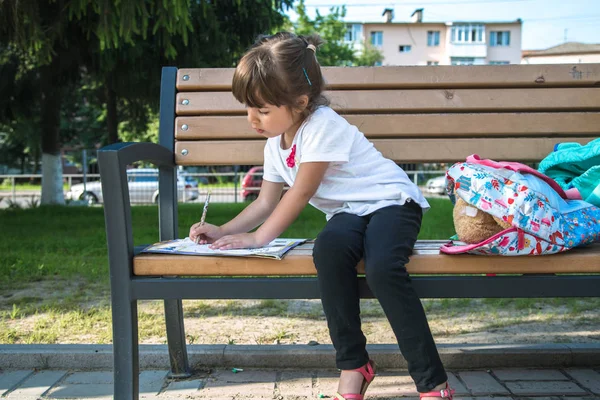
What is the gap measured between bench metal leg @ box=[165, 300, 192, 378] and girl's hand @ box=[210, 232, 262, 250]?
2.01 feet

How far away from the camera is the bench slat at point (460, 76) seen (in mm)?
2393

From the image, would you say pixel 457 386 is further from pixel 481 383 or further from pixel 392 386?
pixel 392 386

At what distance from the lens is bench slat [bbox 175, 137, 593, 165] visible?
237 cm

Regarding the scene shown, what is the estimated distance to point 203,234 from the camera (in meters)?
2.05

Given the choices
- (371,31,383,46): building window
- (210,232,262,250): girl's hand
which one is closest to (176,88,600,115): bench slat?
(210,232,262,250): girl's hand

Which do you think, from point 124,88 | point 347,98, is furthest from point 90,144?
point 347,98

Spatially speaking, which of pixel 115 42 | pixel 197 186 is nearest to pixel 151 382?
pixel 115 42

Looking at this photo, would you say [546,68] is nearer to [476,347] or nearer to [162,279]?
[476,347]

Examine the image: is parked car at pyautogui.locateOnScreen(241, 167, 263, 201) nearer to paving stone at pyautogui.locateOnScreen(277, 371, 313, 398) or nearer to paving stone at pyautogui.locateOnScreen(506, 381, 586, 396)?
paving stone at pyautogui.locateOnScreen(277, 371, 313, 398)

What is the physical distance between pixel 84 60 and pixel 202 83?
8.46 metres

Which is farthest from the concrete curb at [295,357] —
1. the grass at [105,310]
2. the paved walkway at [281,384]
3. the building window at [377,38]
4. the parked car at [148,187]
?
the building window at [377,38]

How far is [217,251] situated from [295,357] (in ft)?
3.01

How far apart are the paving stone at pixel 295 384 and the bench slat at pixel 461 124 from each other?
93 centimetres

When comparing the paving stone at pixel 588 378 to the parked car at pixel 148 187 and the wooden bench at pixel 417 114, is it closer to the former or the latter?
the wooden bench at pixel 417 114
